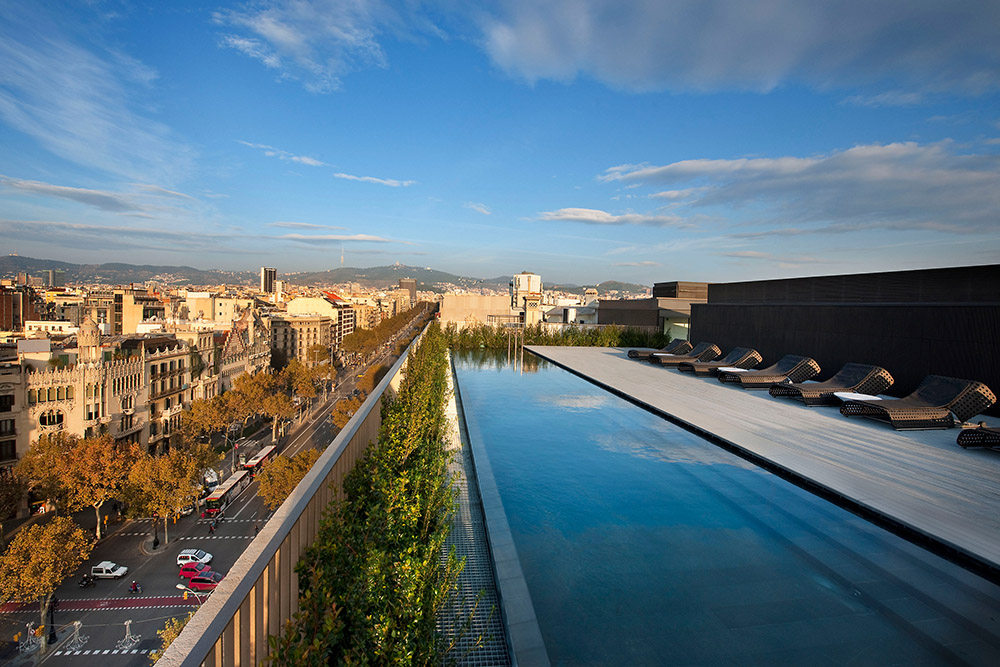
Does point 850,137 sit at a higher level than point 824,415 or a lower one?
higher

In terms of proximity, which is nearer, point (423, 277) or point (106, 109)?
point (106, 109)

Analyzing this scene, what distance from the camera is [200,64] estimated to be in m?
15.4

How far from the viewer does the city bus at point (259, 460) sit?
24692 mm

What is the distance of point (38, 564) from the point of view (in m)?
12.7

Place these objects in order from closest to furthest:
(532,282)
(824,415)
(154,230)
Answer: (824,415)
(154,230)
(532,282)

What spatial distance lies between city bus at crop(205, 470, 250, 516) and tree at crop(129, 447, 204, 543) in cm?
297

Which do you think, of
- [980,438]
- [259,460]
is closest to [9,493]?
[259,460]

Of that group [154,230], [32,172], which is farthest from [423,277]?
[32,172]

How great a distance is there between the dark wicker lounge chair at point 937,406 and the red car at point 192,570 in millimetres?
18101

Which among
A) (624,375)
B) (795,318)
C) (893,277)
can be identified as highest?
(893,277)

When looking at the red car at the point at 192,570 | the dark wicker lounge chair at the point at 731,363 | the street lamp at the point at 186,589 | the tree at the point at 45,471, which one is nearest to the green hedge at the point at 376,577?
the dark wicker lounge chair at the point at 731,363

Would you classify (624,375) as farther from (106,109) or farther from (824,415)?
(106,109)

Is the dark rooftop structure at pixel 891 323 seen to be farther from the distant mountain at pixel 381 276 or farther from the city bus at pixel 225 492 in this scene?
the distant mountain at pixel 381 276

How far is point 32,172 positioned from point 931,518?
6647 cm
